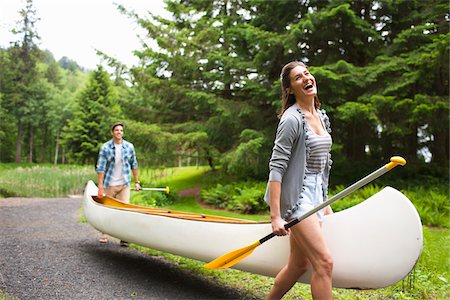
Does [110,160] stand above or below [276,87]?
below

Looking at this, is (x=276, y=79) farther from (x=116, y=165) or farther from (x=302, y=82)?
(x=302, y=82)

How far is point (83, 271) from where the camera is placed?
3334 mm

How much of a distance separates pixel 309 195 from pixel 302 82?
0.57 m

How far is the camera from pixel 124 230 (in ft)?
11.6

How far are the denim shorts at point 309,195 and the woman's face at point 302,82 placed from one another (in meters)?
0.41

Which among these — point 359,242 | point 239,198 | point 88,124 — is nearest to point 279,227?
point 359,242

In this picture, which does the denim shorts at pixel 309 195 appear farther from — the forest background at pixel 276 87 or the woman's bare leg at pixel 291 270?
the forest background at pixel 276 87

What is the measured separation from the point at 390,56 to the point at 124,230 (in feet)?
22.1

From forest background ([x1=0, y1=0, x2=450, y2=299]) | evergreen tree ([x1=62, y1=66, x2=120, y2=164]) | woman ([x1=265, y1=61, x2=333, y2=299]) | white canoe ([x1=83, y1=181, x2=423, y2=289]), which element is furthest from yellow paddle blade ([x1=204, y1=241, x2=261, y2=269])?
evergreen tree ([x1=62, y1=66, x2=120, y2=164])

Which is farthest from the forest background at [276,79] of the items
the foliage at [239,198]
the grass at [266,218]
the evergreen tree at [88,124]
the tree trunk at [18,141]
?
the evergreen tree at [88,124]

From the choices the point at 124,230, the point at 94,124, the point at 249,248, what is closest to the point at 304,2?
the point at 124,230

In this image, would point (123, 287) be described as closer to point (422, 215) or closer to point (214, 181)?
point (422, 215)

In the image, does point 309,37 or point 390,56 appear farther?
point 309,37

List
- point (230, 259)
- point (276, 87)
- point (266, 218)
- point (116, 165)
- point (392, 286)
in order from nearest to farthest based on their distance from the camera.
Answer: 1. point (230, 259)
2. point (392, 286)
3. point (116, 165)
4. point (266, 218)
5. point (276, 87)
